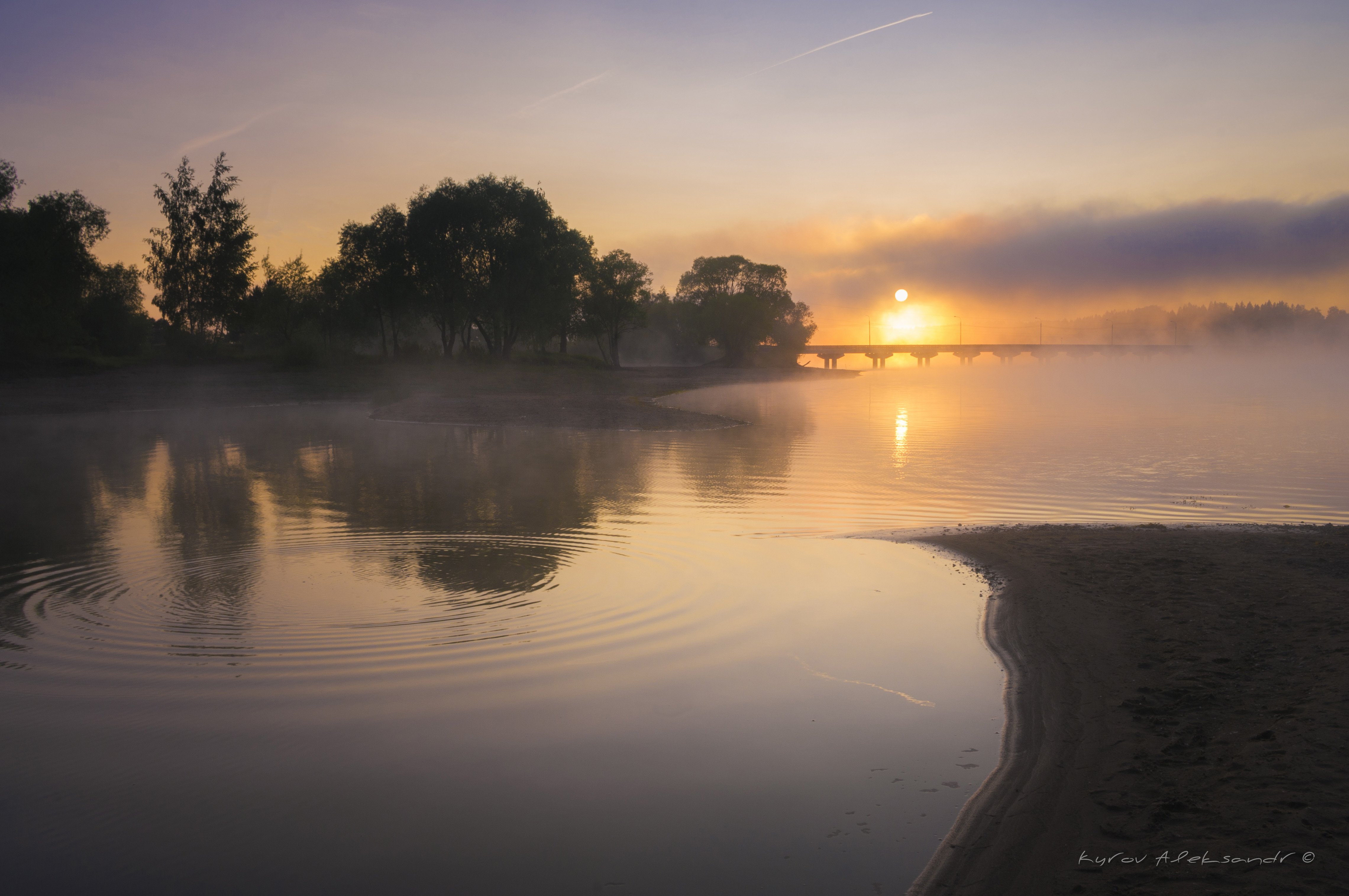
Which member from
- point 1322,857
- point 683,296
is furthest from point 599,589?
point 683,296

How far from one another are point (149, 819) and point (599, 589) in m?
5.63

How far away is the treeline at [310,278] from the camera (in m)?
57.5

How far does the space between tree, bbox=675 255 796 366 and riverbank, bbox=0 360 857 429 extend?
59744 millimetres

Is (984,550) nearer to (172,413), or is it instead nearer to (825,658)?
(825,658)

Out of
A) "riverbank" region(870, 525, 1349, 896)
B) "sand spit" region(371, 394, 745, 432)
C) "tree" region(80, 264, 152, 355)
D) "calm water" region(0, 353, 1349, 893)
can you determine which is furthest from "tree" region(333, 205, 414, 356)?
"riverbank" region(870, 525, 1349, 896)

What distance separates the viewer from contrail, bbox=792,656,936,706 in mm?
6789

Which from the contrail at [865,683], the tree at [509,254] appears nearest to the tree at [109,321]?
the tree at [509,254]

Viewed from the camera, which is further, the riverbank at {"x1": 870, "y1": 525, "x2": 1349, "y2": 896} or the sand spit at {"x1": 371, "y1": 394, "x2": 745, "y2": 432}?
the sand spit at {"x1": 371, "y1": 394, "x2": 745, "y2": 432}

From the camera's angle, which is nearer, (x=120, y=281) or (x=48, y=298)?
(x=48, y=298)

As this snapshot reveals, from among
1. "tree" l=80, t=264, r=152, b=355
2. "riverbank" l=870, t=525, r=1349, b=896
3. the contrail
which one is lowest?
the contrail

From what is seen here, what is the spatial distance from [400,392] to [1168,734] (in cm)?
5687

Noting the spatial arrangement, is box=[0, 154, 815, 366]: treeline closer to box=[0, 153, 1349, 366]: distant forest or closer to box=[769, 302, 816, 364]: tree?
box=[0, 153, 1349, 366]: distant forest

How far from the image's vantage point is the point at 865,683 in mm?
7137

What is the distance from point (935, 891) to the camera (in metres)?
4.28
